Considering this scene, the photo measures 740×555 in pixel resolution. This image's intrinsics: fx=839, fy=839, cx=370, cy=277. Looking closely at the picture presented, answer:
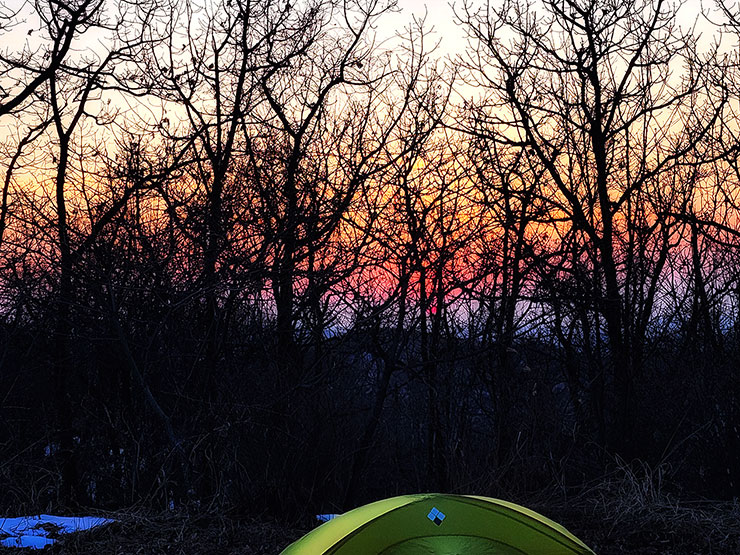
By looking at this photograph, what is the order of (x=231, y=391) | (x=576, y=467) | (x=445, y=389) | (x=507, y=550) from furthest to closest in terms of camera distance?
(x=445, y=389)
(x=576, y=467)
(x=231, y=391)
(x=507, y=550)

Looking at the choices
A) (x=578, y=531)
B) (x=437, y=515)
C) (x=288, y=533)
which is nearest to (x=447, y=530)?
(x=437, y=515)

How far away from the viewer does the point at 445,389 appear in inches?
450

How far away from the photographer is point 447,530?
4891mm

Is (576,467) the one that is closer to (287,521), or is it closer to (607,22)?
(287,521)

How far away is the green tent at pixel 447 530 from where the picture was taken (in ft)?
15.8

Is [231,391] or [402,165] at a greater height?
[402,165]

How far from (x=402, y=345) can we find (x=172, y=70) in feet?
19.1

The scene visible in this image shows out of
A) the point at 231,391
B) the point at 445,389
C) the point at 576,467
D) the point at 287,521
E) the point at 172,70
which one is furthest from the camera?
the point at 172,70

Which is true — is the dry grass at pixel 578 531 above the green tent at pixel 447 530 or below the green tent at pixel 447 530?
below

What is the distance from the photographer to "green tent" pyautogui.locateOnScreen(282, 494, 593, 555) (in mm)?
4801

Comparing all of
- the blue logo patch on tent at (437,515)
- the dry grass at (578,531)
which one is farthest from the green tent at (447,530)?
the dry grass at (578,531)

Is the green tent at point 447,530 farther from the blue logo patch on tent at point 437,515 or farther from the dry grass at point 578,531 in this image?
the dry grass at point 578,531

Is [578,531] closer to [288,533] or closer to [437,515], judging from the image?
[288,533]

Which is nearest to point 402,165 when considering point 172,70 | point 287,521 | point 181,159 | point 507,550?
point 181,159
